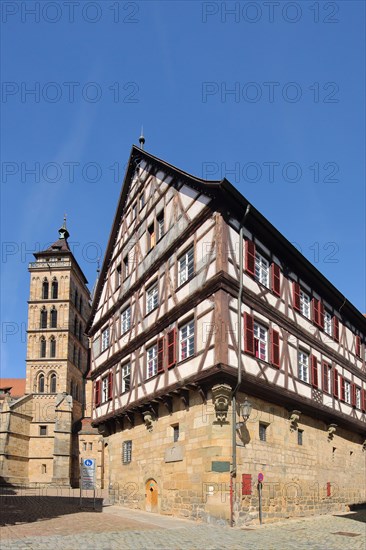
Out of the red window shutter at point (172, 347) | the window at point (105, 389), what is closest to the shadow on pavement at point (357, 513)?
the red window shutter at point (172, 347)

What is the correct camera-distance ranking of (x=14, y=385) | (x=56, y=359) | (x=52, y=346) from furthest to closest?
(x=14, y=385) → (x=52, y=346) → (x=56, y=359)

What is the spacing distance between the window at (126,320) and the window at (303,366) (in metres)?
7.47

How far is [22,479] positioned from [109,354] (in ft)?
104

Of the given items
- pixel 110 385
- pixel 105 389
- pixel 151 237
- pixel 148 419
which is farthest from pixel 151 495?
Result: pixel 151 237

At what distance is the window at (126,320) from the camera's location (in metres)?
25.0

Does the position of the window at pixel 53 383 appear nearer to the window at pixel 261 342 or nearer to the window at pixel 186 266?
the window at pixel 186 266

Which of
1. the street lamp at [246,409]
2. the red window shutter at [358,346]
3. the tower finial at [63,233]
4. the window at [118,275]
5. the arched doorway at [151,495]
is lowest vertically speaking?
the arched doorway at [151,495]

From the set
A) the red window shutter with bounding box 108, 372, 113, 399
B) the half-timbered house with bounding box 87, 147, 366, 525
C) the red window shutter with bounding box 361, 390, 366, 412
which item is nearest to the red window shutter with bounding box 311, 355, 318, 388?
the half-timbered house with bounding box 87, 147, 366, 525

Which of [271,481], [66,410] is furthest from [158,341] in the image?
[66,410]

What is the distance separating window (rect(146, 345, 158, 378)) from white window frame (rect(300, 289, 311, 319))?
5998 mm

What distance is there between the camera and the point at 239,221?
19.1 metres

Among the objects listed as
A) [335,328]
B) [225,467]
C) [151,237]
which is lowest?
[225,467]

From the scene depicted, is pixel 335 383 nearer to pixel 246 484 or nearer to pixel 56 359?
pixel 246 484

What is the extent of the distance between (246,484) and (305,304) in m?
8.70
